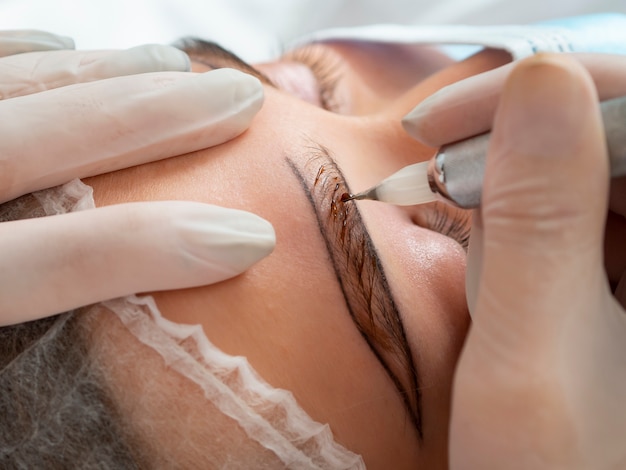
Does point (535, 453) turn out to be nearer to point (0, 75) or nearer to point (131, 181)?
point (131, 181)

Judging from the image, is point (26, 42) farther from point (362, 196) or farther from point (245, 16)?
point (245, 16)

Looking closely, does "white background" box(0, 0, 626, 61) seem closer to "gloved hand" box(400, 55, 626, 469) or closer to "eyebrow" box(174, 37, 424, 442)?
"eyebrow" box(174, 37, 424, 442)

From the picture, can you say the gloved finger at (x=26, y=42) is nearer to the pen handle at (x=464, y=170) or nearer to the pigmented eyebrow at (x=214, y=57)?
the pigmented eyebrow at (x=214, y=57)

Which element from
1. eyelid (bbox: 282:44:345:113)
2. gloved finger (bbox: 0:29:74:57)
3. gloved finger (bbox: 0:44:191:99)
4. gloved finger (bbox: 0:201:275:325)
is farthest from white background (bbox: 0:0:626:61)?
gloved finger (bbox: 0:201:275:325)

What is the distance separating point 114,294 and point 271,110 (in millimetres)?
382

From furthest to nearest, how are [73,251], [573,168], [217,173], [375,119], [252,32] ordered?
[252,32], [375,119], [217,173], [73,251], [573,168]

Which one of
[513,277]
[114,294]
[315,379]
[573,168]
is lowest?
[315,379]

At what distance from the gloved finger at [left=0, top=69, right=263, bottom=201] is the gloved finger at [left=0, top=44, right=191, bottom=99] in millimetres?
103

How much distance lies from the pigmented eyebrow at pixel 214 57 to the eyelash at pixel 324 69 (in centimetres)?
18

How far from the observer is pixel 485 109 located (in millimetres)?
645

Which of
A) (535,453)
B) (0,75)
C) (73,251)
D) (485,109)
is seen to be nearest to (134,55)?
(0,75)

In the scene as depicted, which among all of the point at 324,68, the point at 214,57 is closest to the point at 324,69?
the point at 324,68

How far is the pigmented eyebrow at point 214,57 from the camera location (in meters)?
1.02

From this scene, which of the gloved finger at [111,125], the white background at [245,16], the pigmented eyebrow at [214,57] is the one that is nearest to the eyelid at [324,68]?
the pigmented eyebrow at [214,57]
